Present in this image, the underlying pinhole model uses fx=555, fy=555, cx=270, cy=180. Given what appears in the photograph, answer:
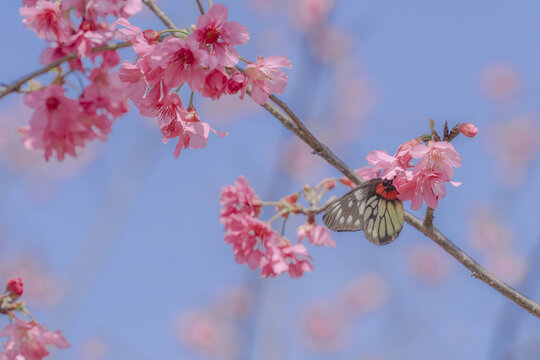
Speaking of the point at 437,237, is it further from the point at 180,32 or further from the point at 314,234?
the point at 180,32

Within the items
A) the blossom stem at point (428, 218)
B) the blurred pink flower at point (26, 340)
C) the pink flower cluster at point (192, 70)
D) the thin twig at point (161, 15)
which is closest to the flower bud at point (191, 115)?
the pink flower cluster at point (192, 70)

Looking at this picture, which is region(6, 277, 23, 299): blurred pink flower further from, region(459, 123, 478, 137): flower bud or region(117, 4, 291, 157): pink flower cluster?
region(459, 123, 478, 137): flower bud

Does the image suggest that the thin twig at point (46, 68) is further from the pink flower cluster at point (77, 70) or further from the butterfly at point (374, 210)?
the butterfly at point (374, 210)

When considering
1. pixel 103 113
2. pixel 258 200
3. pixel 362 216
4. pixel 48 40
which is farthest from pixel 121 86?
pixel 362 216

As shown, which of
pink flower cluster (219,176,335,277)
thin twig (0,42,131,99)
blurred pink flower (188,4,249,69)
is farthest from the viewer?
pink flower cluster (219,176,335,277)

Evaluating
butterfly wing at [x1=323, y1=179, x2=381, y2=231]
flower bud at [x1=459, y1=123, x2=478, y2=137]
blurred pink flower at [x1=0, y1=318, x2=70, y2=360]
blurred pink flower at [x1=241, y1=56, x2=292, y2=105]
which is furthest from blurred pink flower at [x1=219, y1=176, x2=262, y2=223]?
flower bud at [x1=459, y1=123, x2=478, y2=137]

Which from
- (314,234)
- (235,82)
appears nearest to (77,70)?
(235,82)

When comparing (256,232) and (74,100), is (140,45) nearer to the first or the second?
(74,100)
